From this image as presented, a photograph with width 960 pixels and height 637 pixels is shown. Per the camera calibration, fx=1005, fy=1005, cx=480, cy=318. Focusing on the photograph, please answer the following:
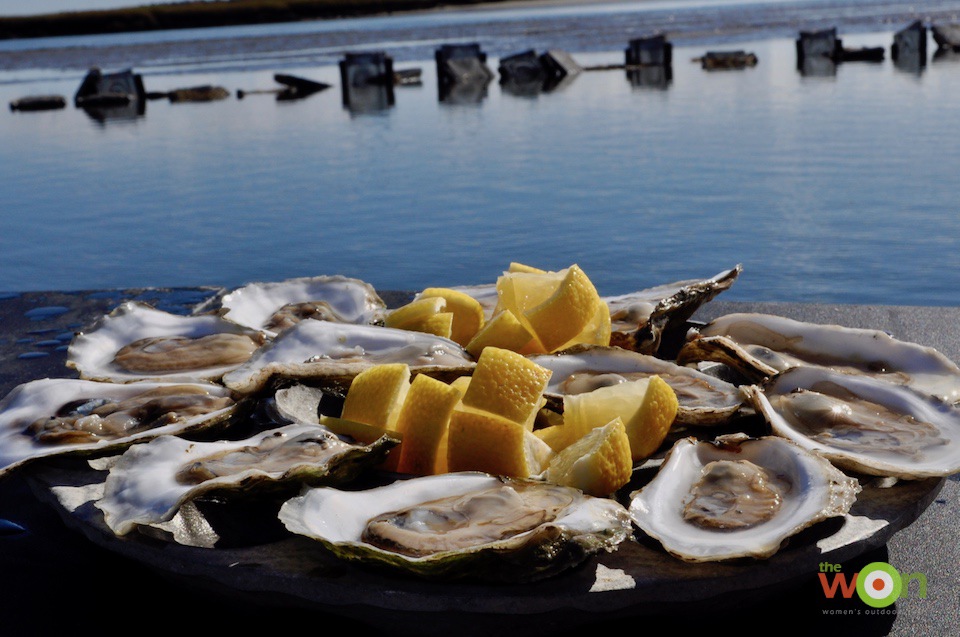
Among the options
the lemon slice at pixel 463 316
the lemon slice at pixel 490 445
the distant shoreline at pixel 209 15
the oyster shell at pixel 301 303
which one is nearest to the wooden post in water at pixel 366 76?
the oyster shell at pixel 301 303

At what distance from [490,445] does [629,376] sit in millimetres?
358

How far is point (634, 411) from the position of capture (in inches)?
53.6

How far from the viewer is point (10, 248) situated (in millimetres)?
5574

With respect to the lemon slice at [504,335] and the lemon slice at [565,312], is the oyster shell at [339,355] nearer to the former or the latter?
the lemon slice at [504,335]

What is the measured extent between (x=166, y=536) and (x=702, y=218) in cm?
435

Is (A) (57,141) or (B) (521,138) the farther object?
(A) (57,141)

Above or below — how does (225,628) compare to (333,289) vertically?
below

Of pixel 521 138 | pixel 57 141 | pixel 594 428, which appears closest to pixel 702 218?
pixel 521 138

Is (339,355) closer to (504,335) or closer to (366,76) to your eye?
(504,335)

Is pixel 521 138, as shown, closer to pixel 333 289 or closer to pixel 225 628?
pixel 333 289

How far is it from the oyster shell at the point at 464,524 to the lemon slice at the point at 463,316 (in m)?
0.64

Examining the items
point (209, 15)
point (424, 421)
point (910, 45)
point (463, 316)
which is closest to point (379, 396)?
point (424, 421)

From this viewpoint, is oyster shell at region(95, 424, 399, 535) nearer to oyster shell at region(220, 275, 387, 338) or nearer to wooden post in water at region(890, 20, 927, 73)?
oyster shell at region(220, 275, 387, 338)

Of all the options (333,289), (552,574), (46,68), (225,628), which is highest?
(46,68)
